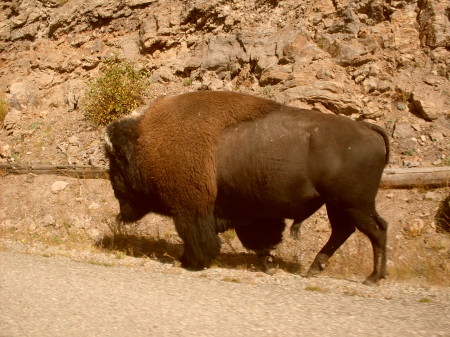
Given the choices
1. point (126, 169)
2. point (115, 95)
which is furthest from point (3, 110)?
point (126, 169)

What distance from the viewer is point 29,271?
585 cm

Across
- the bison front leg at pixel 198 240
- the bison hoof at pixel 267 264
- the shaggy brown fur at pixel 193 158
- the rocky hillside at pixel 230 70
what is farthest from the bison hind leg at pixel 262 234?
the rocky hillside at pixel 230 70

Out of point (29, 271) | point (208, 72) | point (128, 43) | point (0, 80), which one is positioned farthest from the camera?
point (0, 80)

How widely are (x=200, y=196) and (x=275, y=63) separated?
7.02 meters

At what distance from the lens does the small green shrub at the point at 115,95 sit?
13375 millimetres

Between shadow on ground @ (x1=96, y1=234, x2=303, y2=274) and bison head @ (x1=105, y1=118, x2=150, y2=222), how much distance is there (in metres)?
0.69

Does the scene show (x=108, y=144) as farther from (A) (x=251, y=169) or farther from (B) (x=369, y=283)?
(B) (x=369, y=283)

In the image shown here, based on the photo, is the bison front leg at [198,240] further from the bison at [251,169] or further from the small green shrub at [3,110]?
the small green shrub at [3,110]

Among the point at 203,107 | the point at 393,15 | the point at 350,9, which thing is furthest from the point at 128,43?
the point at 203,107

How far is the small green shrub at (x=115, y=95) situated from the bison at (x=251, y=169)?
628cm

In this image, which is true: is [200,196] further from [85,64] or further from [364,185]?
[85,64]

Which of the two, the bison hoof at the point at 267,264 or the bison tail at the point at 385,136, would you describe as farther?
the bison hoof at the point at 267,264

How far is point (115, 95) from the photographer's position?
13320 millimetres

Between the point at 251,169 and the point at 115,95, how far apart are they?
782 centimetres
